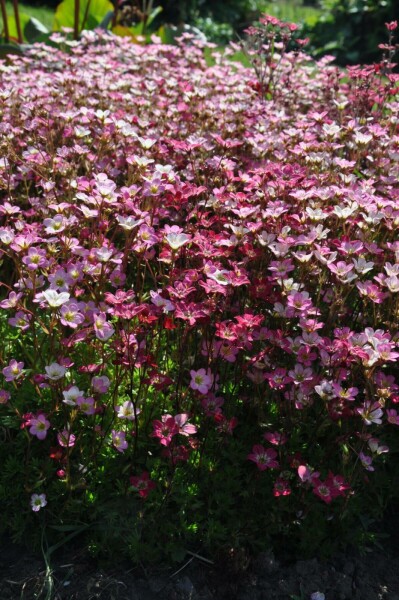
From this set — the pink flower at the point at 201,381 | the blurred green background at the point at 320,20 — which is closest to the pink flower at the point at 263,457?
the pink flower at the point at 201,381

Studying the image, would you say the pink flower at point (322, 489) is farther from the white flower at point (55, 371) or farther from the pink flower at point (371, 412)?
the white flower at point (55, 371)

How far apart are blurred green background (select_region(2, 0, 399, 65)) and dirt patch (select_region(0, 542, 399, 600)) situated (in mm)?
8411

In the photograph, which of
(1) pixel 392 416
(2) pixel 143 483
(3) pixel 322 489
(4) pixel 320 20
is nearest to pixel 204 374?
(2) pixel 143 483

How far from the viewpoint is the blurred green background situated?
32.8 ft

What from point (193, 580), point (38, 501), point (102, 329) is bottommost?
point (193, 580)

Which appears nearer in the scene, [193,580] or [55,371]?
[55,371]

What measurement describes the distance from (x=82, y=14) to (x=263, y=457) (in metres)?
5.59

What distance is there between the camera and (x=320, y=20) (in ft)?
36.9

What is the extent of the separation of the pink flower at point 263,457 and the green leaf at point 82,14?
16.9ft

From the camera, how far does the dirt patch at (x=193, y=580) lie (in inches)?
83.2

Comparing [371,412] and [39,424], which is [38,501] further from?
[371,412]

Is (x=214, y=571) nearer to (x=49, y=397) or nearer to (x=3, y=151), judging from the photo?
(x=49, y=397)

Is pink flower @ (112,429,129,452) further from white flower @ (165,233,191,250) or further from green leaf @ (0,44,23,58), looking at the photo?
green leaf @ (0,44,23,58)

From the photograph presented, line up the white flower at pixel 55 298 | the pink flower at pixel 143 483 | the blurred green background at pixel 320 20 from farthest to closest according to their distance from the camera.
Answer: the blurred green background at pixel 320 20
the pink flower at pixel 143 483
the white flower at pixel 55 298
